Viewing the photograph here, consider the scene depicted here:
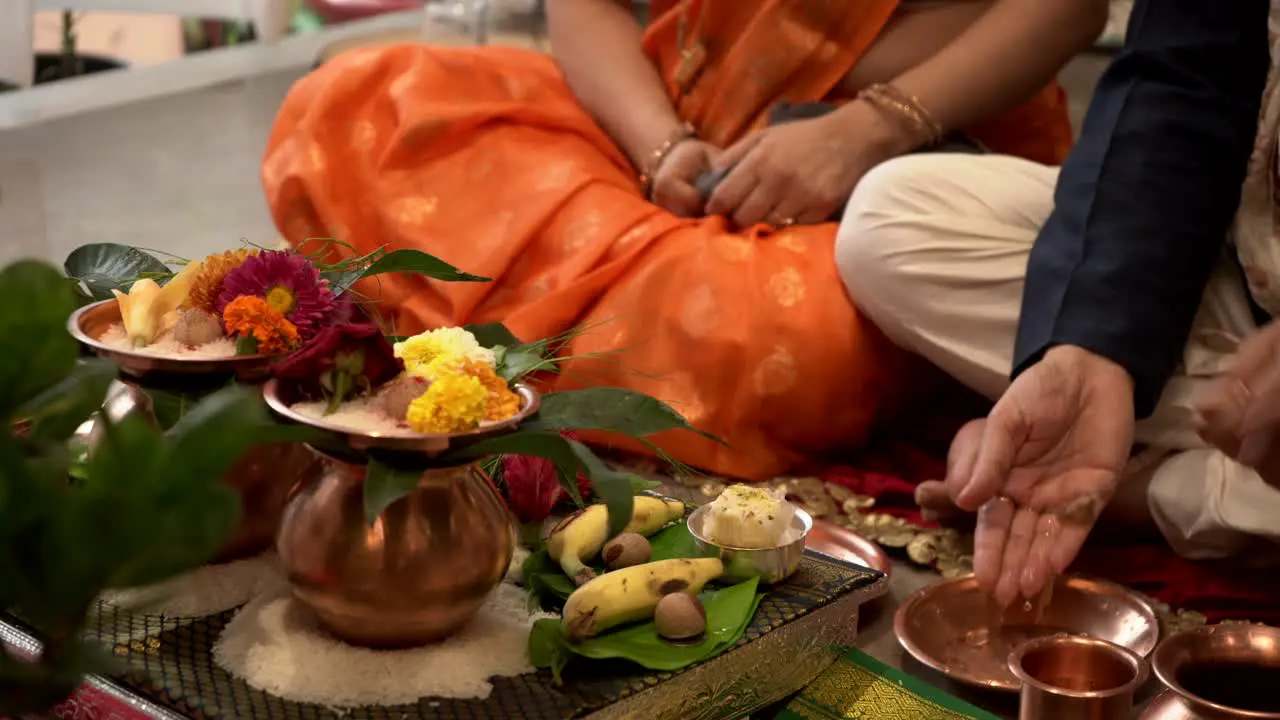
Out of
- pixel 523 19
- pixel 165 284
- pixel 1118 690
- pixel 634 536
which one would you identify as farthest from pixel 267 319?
pixel 523 19

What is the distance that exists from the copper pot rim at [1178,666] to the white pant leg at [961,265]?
52 centimetres

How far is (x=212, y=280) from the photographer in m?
1.04

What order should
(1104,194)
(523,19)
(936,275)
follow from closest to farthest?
(1104,194) < (936,275) < (523,19)

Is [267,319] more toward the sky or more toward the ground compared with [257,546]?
more toward the sky

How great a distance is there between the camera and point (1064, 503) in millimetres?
1318

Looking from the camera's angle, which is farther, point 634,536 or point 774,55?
point 774,55

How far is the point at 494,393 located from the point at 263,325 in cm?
17

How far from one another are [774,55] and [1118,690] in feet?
3.64

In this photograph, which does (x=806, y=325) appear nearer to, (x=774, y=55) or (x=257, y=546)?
(x=774, y=55)

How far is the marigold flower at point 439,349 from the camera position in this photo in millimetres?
956

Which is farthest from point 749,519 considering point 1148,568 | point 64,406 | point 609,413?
point 1148,568

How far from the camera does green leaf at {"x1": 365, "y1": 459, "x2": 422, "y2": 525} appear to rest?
843mm

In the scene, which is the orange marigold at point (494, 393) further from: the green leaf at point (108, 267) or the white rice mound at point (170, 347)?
the green leaf at point (108, 267)

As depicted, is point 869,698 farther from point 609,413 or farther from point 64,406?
point 64,406
